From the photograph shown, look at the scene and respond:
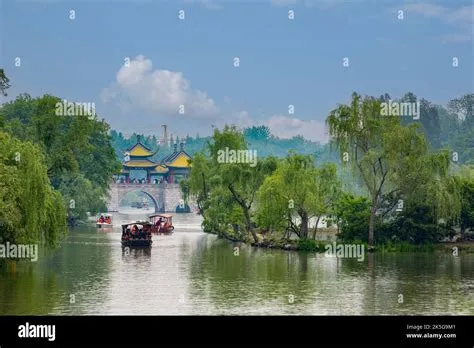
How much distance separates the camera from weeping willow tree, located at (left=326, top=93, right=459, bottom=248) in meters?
35.4

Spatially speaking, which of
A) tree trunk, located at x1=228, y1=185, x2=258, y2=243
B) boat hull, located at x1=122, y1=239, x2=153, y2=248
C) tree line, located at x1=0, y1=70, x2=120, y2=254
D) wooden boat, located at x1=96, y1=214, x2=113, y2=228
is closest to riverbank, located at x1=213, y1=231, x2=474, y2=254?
tree trunk, located at x1=228, y1=185, x2=258, y2=243

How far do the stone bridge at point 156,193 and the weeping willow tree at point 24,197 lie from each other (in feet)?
232

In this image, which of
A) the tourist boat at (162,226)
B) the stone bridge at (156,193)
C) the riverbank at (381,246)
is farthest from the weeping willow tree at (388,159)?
the stone bridge at (156,193)

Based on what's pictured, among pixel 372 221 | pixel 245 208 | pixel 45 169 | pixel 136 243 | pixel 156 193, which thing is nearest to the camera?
pixel 45 169

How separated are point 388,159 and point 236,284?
11960mm

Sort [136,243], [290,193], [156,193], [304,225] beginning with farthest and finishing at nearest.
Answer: [156,193] → [136,243] → [304,225] → [290,193]

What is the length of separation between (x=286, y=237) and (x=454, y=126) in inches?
2505

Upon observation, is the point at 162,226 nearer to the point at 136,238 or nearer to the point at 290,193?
the point at 136,238

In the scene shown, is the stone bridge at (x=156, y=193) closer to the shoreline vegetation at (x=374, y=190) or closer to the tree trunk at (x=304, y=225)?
the shoreline vegetation at (x=374, y=190)

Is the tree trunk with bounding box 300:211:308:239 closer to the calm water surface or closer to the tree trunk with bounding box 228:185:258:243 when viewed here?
the calm water surface

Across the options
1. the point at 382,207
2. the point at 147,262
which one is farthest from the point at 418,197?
the point at 147,262

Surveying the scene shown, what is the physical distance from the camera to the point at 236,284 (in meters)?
25.4

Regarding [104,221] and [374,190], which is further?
[104,221]

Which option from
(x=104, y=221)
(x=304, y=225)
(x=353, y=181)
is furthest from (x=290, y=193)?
(x=104, y=221)
